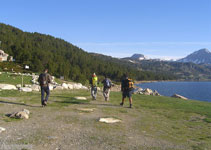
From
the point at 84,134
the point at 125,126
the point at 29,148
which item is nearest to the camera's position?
the point at 29,148

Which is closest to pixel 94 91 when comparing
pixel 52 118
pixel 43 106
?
pixel 43 106

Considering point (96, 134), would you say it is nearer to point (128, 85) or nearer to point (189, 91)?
point (128, 85)

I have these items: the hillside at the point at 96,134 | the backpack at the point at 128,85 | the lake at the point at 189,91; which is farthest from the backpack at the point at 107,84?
the lake at the point at 189,91

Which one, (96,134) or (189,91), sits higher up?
(96,134)

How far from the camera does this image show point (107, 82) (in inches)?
713

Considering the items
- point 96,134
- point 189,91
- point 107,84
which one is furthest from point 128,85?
point 189,91

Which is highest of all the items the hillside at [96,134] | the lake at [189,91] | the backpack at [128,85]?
the backpack at [128,85]

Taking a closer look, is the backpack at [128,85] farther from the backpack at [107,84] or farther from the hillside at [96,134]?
the hillside at [96,134]

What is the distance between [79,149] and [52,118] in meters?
4.81

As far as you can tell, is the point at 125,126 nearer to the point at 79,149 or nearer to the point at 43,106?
the point at 79,149

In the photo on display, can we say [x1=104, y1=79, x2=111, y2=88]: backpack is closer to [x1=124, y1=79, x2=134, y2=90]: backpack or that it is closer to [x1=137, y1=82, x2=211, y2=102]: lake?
[x1=124, y1=79, x2=134, y2=90]: backpack

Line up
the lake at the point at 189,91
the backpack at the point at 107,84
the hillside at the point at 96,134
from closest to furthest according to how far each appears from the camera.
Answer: the hillside at the point at 96,134 → the backpack at the point at 107,84 → the lake at the point at 189,91

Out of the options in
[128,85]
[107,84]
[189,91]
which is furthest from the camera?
[189,91]

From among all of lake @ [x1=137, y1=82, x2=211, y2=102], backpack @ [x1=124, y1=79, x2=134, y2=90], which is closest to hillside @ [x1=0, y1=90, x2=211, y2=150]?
backpack @ [x1=124, y1=79, x2=134, y2=90]
